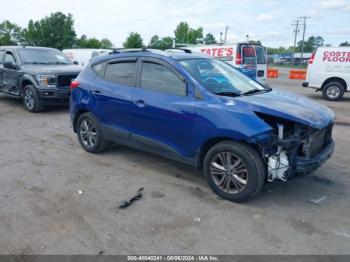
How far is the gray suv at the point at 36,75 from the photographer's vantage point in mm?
9258

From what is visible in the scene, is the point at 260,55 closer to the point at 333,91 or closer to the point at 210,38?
the point at 333,91

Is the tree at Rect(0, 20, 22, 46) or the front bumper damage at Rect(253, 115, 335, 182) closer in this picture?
the front bumper damage at Rect(253, 115, 335, 182)

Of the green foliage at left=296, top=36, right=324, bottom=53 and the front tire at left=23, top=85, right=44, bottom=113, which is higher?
the green foliage at left=296, top=36, right=324, bottom=53

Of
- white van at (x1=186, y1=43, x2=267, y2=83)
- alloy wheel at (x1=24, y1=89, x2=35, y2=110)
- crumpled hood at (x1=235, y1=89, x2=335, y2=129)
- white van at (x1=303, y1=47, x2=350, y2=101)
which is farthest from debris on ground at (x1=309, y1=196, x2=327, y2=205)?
white van at (x1=186, y1=43, x2=267, y2=83)

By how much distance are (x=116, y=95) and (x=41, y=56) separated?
6.49 meters

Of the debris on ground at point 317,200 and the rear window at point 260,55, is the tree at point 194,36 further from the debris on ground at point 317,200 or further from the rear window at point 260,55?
the debris on ground at point 317,200

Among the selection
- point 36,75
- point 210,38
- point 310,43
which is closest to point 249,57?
point 36,75

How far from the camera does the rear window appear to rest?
14.7 metres

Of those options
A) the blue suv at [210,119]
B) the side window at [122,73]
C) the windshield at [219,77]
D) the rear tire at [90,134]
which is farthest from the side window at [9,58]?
the windshield at [219,77]

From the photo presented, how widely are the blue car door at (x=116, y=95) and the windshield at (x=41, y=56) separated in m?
5.57

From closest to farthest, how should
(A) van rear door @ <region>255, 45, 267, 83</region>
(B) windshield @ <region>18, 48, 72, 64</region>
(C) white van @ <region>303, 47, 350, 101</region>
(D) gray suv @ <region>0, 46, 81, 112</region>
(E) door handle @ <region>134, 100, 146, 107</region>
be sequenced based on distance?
(E) door handle @ <region>134, 100, 146, 107</region>, (D) gray suv @ <region>0, 46, 81, 112</region>, (B) windshield @ <region>18, 48, 72, 64</region>, (C) white van @ <region>303, 47, 350, 101</region>, (A) van rear door @ <region>255, 45, 267, 83</region>

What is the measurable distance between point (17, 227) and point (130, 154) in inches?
103

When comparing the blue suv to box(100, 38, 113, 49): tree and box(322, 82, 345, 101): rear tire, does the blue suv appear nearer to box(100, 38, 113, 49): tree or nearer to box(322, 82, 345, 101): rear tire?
box(322, 82, 345, 101): rear tire

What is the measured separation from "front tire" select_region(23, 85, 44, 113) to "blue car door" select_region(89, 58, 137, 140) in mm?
4434
